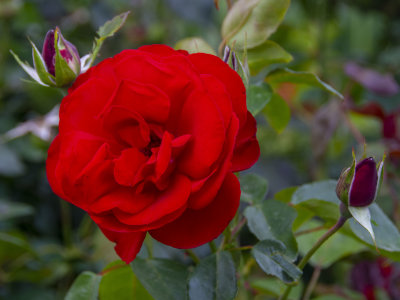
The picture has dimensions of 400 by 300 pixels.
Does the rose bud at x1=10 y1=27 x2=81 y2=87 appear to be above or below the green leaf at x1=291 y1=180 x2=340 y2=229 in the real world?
above

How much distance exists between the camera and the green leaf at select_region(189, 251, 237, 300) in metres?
0.31

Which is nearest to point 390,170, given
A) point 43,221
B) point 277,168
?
point 277,168

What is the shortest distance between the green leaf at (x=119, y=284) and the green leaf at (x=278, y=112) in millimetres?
201

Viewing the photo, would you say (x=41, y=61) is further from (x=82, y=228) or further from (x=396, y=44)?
(x=396, y=44)

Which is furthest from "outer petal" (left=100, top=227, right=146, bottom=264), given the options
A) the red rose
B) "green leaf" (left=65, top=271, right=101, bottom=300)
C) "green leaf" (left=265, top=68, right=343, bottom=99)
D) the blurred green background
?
the blurred green background

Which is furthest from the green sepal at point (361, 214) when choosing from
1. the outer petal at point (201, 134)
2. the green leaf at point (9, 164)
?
the green leaf at point (9, 164)

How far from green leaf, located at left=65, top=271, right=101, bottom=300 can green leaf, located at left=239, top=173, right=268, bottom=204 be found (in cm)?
14

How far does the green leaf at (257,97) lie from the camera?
38cm

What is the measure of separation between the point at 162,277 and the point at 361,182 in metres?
0.16

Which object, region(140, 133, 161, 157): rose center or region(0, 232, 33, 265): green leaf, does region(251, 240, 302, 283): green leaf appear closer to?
region(140, 133, 161, 157): rose center

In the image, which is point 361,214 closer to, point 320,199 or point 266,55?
point 320,199

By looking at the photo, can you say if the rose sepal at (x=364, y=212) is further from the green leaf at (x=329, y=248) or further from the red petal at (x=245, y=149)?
the green leaf at (x=329, y=248)

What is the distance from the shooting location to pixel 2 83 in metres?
1.04

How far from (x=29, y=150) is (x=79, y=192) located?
671mm
